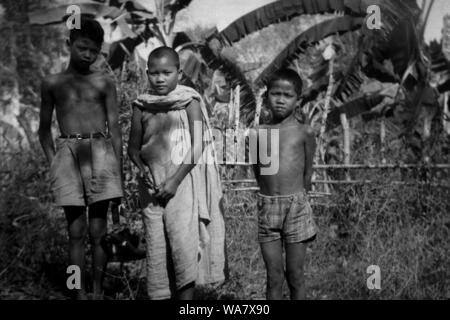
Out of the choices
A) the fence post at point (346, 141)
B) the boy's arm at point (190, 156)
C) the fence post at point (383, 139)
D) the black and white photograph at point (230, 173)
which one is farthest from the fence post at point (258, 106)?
the boy's arm at point (190, 156)

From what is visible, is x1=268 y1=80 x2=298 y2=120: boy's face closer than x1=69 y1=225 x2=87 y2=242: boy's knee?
Yes

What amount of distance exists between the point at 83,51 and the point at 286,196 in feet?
4.78

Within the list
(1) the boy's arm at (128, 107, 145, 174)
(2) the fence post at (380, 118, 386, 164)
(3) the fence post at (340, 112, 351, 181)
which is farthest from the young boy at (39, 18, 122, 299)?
(2) the fence post at (380, 118, 386, 164)

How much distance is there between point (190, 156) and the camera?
311 cm

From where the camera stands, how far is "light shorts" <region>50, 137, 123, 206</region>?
330 cm

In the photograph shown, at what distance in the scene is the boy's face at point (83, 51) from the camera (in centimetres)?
330

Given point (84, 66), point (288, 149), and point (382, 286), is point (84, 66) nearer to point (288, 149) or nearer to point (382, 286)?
point (288, 149)

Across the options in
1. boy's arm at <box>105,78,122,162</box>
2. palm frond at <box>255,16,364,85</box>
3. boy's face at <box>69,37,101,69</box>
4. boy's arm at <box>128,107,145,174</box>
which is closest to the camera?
boy's arm at <box>128,107,145,174</box>

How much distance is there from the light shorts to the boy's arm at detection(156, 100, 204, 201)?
1.47 feet

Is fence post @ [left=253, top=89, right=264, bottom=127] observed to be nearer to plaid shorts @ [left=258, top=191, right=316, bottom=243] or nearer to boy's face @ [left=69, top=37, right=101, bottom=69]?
boy's face @ [left=69, top=37, right=101, bottom=69]

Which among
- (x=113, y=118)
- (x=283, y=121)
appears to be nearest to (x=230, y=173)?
(x=113, y=118)
